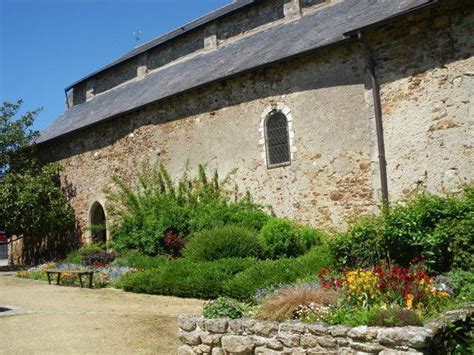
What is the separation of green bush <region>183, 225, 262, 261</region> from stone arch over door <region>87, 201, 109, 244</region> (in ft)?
26.9

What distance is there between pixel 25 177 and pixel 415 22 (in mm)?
14064

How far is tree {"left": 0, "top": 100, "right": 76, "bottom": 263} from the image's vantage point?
1767 cm

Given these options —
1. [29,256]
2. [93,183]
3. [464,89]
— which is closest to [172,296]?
[464,89]

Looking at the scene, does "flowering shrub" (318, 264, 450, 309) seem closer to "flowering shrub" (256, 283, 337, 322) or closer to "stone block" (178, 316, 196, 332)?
"flowering shrub" (256, 283, 337, 322)

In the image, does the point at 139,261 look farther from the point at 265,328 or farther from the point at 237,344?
the point at 265,328

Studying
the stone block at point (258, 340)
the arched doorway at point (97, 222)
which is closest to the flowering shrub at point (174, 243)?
the arched doorway at point (97, 222)

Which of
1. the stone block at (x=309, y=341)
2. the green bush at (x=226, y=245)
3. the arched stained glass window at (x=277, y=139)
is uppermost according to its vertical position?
the arched stained glass window at (x=277, y=139)

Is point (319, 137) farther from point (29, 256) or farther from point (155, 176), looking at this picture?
point (29, 256)

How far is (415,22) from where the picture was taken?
1041cm

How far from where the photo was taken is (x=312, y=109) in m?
12.0

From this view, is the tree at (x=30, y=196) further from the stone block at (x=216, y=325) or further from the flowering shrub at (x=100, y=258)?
the stone block at (x=216, y=325)

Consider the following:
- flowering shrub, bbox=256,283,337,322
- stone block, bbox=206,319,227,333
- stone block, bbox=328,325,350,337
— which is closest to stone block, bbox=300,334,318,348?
stone block, bbox=328,325,350,337

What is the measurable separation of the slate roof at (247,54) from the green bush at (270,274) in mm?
5085

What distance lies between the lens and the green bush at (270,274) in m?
8.30
